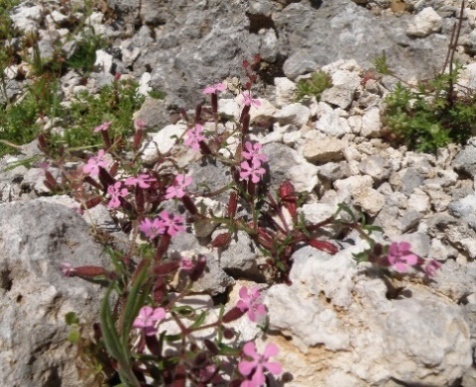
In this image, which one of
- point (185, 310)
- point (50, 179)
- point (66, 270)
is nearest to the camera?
point (66, 270)

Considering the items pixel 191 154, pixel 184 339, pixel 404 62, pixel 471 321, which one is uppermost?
pixel 404 62

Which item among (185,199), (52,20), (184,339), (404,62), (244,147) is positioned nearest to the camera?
(184,339)

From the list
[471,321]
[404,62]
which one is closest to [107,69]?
[404,62]

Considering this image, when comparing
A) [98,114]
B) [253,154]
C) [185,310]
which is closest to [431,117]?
[253,154]

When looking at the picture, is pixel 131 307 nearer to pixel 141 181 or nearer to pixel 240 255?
pixel 240 255

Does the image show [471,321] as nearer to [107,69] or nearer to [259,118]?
[259,118]

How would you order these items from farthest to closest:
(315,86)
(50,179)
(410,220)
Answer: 1. (315,86)
2. (50,179)
3. (410,220)
